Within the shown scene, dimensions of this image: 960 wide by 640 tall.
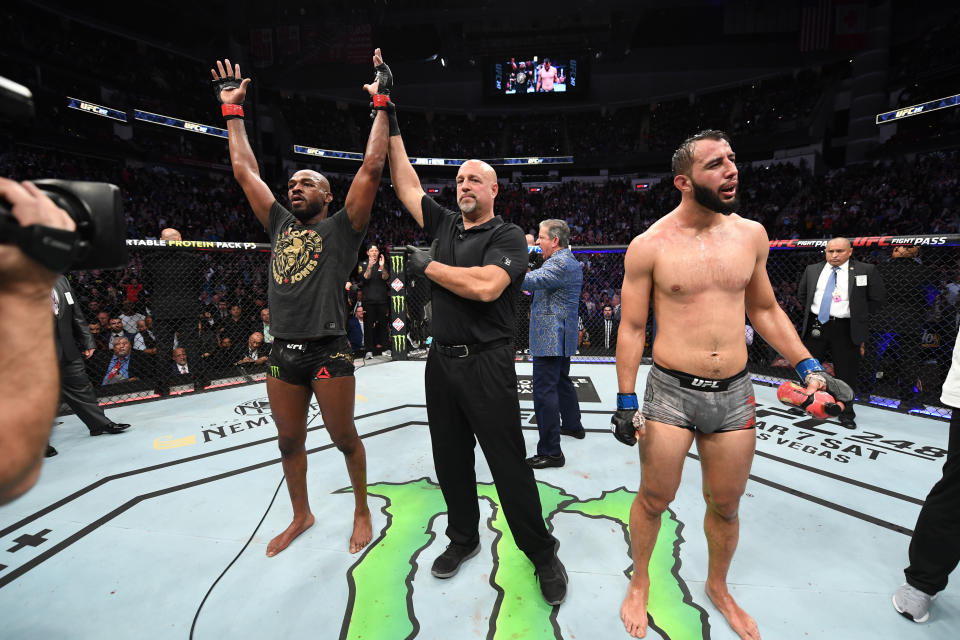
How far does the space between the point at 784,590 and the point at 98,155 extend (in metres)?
20.9

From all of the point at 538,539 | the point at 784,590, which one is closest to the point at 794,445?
the point at 784,590

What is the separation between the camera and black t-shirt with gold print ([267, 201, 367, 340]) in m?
2.05

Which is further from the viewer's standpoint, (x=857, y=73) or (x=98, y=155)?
(x=857, y=73)

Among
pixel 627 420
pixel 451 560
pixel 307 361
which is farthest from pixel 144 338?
pixel 627 420

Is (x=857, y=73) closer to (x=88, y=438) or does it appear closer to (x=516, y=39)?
A: (x=516, y=39)

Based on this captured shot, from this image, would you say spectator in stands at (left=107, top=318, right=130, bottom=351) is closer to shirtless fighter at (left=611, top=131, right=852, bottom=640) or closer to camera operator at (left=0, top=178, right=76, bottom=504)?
camera operator at (left=0, top=178, right=76, bottom=504)

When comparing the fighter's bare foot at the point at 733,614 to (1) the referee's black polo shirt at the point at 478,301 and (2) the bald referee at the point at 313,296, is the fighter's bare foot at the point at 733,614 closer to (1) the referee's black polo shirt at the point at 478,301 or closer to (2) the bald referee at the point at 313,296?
(1) the referee's black polo shirt at the point at 478,301

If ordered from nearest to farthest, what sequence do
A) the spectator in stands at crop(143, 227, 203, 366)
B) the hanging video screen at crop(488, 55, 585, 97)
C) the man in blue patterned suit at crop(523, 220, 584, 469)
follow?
the man in blue patterned suit at crop(523, 220, 584, 469) < the spectator in stands at crop(143, 227, 203, 366) < the hanging video screen at crop(488, 55, 585, 97)

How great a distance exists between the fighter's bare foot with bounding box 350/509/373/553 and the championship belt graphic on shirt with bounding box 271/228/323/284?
1.28 metres

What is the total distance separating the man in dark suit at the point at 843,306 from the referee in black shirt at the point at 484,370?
3.35m

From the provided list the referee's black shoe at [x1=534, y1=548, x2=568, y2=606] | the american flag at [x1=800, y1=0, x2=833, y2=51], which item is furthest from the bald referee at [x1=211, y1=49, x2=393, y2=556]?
the american flag at [x1=800, y1=0, x2=833, y2=51]

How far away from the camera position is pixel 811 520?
94.4 inches

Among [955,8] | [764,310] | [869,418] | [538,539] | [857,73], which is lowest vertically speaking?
[869,418]

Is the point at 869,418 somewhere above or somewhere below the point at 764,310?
below
